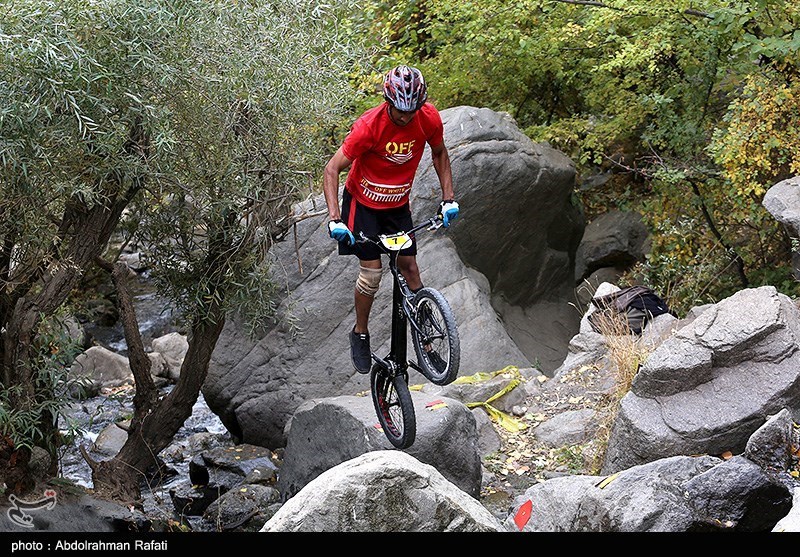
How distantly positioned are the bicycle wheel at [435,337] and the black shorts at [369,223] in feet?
1.43

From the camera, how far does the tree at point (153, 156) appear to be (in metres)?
6.93

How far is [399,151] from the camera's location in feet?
21.9

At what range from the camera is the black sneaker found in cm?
727

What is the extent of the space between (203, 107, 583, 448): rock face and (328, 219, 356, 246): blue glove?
3.27 m

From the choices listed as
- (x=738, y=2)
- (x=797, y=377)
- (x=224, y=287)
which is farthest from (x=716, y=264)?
(x=224, y=287)

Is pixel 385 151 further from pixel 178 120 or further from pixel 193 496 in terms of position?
pixel 193 496

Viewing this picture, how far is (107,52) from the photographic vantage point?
7082mm

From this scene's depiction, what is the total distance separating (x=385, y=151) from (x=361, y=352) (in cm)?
159

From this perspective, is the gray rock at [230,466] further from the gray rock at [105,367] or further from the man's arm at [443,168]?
the man's arm at [443,168]

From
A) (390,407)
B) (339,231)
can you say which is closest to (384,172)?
(339,231)

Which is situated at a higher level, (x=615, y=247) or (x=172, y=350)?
(x=615, y=247)

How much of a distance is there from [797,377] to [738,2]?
5.22 m

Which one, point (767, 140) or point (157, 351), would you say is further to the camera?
point (157, 351)

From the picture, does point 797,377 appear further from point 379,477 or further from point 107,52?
point 107,52
